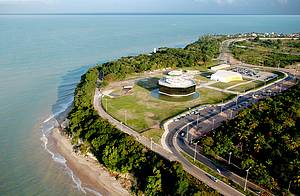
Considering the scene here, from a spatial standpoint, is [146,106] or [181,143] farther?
[146,106]

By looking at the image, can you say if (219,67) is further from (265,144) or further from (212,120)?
(265,144)

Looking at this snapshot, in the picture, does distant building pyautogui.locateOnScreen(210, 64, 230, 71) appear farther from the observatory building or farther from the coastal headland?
the observatory building

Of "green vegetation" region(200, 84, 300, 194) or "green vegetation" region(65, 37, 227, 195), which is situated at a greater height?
"green vegetation" region(200, 84, 300, 194)

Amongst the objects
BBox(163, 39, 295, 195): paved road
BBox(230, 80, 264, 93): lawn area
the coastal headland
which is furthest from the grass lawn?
BBox(230, 80, 264, 93): lawn area

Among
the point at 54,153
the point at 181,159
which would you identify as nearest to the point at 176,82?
the point at 181,159

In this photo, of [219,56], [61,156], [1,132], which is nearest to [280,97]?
[61,156]

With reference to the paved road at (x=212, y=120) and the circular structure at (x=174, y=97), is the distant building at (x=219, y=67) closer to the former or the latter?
the paved road at (x=212, y=120)
